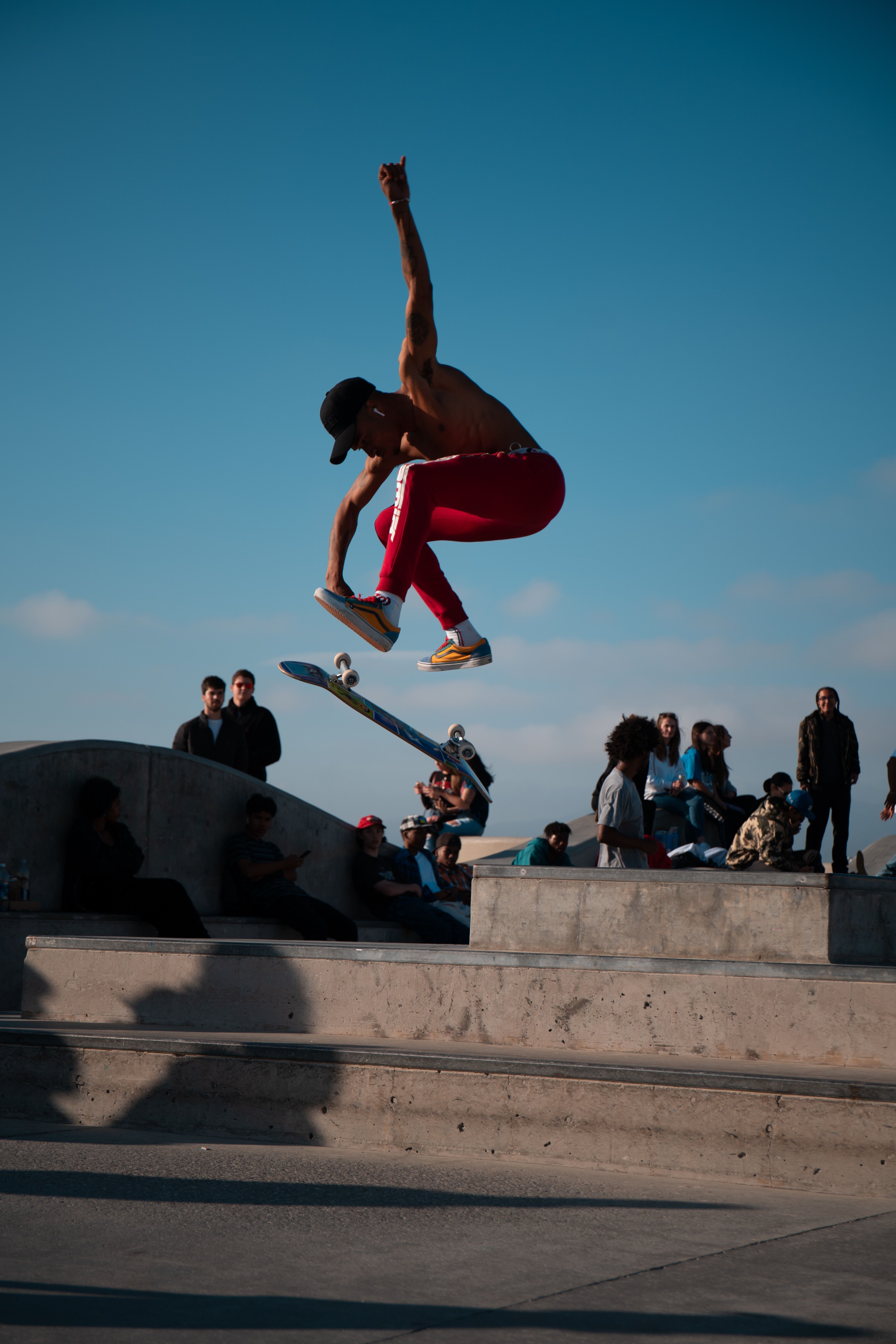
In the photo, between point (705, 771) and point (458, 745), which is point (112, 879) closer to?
point (458, 745)

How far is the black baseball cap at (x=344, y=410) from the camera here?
22.6ft

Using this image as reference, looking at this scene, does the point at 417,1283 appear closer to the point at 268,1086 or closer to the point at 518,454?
the point at 268,1086

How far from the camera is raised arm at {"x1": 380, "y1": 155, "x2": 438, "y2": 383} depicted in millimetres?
6508

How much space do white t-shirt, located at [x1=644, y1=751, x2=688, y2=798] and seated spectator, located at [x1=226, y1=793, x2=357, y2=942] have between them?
3.35 metres

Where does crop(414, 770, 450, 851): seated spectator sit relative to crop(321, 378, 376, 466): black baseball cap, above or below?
below

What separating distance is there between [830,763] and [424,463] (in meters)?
6.73

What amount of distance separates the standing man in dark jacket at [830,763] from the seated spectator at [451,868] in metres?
3.45

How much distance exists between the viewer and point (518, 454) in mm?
7051

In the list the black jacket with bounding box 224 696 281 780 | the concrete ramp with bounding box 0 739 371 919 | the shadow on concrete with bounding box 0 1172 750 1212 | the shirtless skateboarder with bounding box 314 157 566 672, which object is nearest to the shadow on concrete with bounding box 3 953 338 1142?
the shadow on concrete with bounding box 0 1172 750 1212

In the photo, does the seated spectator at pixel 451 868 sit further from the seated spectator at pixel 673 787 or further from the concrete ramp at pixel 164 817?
the seated spectator at pixel 673 787

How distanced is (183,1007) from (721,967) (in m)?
2.93

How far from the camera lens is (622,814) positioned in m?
7.37

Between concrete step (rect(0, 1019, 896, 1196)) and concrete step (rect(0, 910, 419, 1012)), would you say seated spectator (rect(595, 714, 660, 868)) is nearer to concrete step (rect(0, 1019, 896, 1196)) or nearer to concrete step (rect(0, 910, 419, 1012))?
concrete step (rect(0, 1019, 896, 1196))

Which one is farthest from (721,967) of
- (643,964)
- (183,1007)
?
(183,1007)
